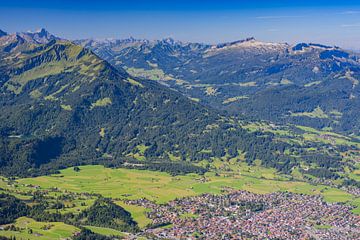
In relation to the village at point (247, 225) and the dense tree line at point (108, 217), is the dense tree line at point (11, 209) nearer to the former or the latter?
the dense tree line at point (108, 217)

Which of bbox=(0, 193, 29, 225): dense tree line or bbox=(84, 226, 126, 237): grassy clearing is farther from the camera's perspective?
bbox=(0, 193, 29, 225): dense tree line

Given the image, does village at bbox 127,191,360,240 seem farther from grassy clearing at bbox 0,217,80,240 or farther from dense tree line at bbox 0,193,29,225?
dense tree line at bbox 0,193,29,225

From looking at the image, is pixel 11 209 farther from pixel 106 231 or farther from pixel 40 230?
pixel 106 231

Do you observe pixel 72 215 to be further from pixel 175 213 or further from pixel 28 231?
pixel 175 213

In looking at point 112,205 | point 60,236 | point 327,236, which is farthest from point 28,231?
point 327,236

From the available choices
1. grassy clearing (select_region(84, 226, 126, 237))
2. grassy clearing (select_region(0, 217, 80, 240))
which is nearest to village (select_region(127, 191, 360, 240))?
grassy clearing (select_region(84, 226, 126, 237))

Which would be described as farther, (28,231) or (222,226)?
(222,226)

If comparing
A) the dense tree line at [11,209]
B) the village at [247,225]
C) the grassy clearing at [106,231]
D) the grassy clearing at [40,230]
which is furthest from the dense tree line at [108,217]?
the dense tree line at [11,209]

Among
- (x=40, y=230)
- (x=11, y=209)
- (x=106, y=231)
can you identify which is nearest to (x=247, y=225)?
(x=106, y=231)

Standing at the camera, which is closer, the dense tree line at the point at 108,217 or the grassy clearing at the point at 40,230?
the grassy clearing at the point at 40,230
